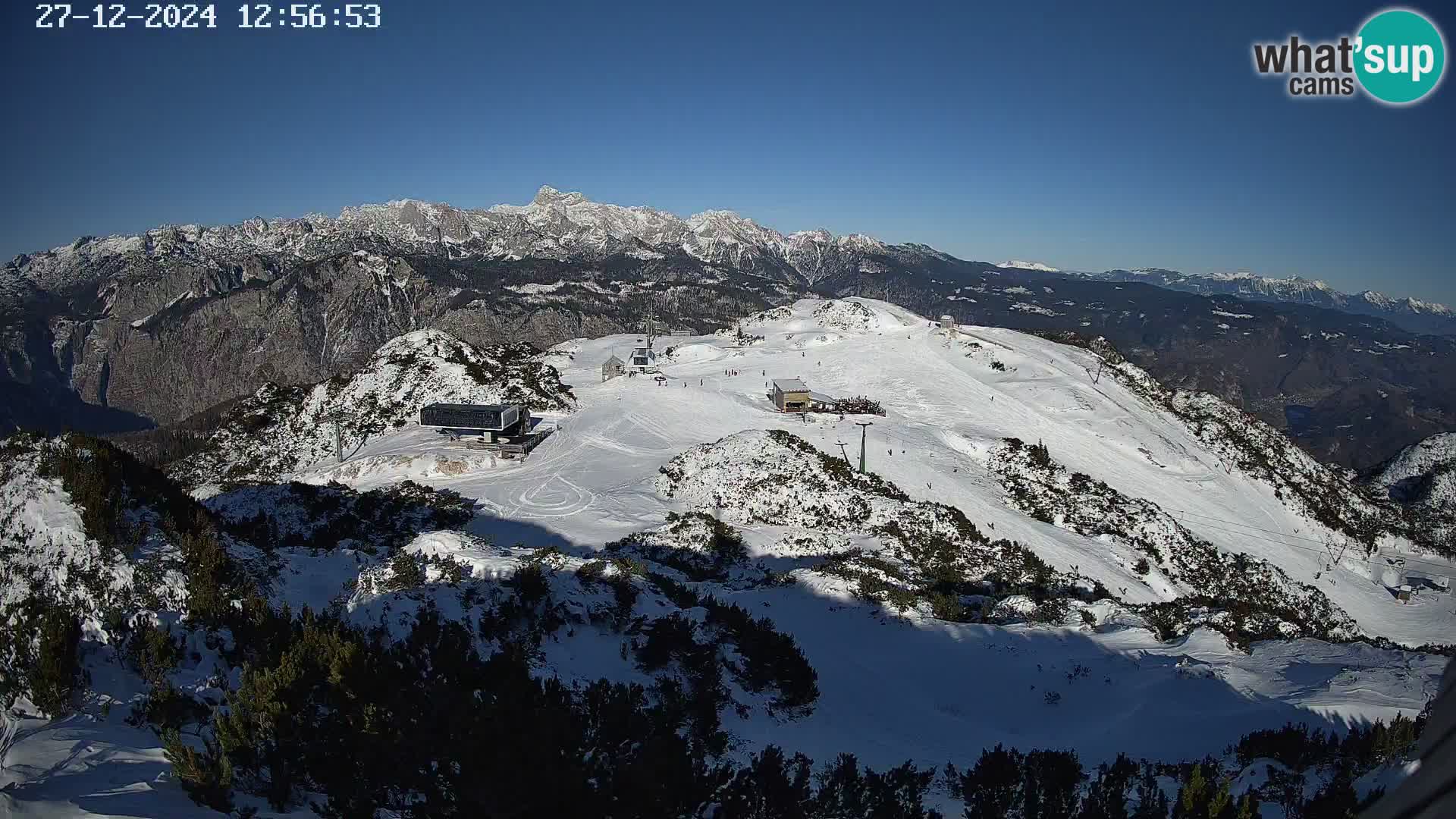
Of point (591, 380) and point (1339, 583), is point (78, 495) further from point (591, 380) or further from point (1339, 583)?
point (1339, 583)

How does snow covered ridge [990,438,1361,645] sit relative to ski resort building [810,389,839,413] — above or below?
below

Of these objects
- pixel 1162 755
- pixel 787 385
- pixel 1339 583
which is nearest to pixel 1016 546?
pixel 1162 755

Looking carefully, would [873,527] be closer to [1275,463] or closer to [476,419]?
[476,419]

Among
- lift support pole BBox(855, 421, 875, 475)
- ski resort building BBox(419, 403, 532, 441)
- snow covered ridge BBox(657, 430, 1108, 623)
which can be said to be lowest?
snow covered ridge BBox(657, 430, 1108, 623)

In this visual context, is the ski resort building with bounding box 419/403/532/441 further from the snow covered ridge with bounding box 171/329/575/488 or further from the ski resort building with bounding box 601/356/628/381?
the ski resort building with bounding box 601/356/628/381

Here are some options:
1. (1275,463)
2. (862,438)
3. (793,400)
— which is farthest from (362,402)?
(1275,463)

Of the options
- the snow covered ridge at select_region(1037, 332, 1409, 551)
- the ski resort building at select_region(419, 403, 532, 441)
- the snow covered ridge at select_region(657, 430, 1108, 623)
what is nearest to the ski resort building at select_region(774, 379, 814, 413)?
the snow covered ridge at select_region(657, 430, 1108, 623)
